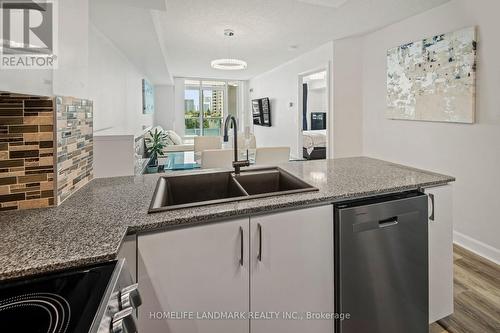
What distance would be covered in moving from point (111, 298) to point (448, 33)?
3347 mm

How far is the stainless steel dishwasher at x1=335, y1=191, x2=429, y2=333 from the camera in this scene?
1.25 metres

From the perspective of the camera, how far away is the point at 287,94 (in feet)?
19.6

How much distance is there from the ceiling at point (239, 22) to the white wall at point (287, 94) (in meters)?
Result: 0.26

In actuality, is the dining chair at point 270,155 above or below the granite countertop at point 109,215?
above

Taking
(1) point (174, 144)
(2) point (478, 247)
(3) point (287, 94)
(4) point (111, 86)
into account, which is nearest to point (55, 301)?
(2) point (478, 247)

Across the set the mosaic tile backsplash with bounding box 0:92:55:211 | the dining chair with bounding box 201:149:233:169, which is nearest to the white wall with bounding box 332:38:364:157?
the dining chair with bounding box 201:149:233:169

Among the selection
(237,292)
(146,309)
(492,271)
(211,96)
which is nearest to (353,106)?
(492,271)

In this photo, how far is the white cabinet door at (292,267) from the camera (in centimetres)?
113

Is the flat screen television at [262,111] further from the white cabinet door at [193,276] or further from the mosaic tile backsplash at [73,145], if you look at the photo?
the white cabinet door at [193,276]

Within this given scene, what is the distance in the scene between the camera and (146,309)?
976 millimetres

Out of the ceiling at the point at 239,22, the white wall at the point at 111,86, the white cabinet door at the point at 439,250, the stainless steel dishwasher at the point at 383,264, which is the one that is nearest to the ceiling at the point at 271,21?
the ceiling at the point at 239,22

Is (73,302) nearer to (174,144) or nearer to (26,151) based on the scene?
(26,151)

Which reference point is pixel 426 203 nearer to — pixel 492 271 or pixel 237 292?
pixel 237 292

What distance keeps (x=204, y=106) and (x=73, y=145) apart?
26.0ft
